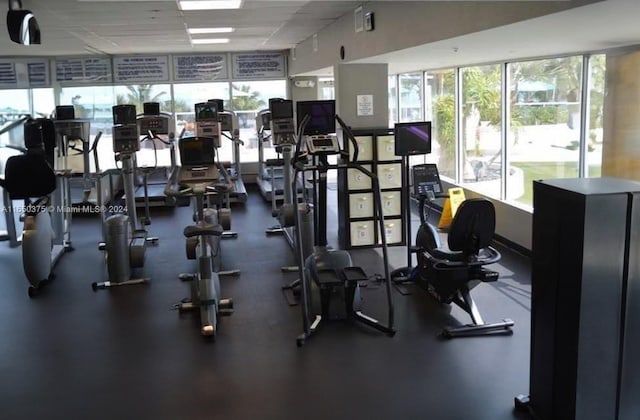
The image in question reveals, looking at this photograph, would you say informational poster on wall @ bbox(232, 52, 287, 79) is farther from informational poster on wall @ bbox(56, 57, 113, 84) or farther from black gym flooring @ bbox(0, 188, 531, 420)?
black gym flooring @ bbox(0, 188, 531, 420)

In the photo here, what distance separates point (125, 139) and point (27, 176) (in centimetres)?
167

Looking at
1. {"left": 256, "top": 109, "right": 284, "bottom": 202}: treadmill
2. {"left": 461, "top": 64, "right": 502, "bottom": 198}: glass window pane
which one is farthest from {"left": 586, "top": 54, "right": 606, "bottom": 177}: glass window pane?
{"left": 256, "top": 109, "right": 284, "bottom": 202}: treadmill

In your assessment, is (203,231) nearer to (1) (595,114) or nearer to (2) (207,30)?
(1) (595,114)

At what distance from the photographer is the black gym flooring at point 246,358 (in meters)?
3.76

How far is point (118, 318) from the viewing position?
5.38 meters

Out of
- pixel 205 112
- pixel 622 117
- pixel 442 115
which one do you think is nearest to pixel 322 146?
pixel 622 117

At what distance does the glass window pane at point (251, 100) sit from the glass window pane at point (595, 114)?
7.88 metres

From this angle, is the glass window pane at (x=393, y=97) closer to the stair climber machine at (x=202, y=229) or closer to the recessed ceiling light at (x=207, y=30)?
the recessed ceiling light at (x=207, y=30)

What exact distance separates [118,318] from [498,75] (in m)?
5.40

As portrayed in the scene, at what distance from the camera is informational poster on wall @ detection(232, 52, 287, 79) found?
42.2 ft

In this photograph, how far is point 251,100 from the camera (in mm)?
13117

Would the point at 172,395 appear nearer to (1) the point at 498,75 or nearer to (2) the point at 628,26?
(2) the point at 628,26

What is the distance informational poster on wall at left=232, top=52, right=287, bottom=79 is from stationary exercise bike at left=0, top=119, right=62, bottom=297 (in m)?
7.15

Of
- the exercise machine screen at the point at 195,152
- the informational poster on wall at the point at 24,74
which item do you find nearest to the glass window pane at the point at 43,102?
the informational poster on wall at the point at 24,74
